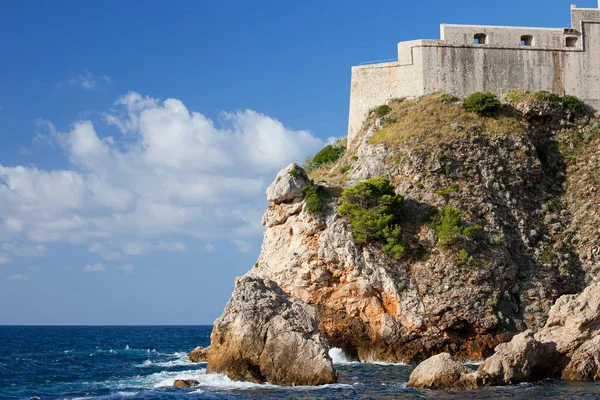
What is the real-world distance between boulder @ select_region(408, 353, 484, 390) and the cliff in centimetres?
930

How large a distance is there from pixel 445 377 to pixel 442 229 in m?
14.0

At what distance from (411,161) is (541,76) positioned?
1173 centimetres

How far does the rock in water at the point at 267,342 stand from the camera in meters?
25.5

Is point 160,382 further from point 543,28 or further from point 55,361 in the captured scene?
point 543,28

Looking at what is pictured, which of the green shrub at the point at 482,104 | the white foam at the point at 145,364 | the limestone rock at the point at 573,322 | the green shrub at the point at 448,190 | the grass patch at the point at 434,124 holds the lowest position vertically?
the white foam at the point at 145,364

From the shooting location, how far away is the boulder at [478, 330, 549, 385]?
2445cm

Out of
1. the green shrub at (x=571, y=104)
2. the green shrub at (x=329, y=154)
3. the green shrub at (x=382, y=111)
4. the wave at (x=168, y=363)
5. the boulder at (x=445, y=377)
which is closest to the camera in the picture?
the boulder at (x=445, y=377)

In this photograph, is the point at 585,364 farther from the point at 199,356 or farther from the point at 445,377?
the point at 199,356

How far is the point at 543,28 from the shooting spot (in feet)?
152

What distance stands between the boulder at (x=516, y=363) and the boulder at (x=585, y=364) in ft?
3.56

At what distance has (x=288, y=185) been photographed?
37875mm

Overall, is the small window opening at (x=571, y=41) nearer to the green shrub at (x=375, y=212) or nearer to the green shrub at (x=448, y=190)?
the green shrub at (x=448, y=190)


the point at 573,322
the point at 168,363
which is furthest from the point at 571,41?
the point at 168,363

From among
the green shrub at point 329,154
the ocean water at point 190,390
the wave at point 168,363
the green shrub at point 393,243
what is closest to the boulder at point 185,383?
the ocean water at point 190,390
